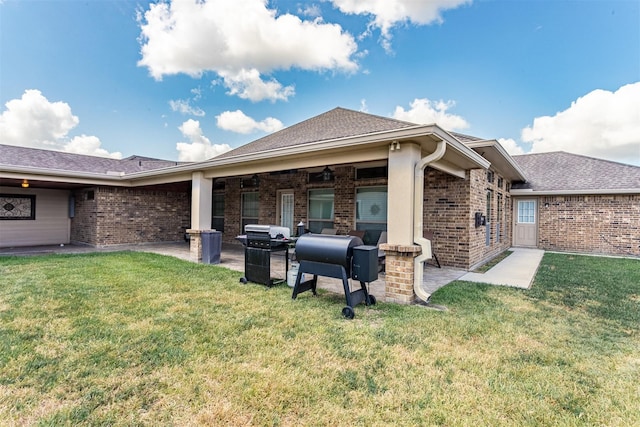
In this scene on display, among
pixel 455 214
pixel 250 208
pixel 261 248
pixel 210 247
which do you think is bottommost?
pixel 210 247

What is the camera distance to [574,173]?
12.2 m

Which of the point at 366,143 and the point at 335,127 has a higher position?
the point at 335,127

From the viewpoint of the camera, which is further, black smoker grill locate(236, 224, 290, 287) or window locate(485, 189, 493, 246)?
window locate(485, 189, 493, 246)

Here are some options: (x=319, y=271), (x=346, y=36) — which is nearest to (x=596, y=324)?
(x=319, y=271)

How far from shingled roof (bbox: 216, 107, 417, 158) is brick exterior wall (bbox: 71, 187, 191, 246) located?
5.40 metres

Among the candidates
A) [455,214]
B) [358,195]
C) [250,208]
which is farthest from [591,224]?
[250,208]

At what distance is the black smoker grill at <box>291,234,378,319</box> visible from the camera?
4.08 meters

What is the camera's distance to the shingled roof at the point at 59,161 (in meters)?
9.65

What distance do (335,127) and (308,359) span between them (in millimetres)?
6650

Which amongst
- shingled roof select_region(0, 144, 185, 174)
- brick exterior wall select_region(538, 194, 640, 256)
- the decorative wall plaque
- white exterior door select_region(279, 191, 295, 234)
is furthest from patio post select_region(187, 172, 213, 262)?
brick exterior wall select_region(538, 194, 640, 256)

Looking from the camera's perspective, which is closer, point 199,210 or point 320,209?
point 199,210

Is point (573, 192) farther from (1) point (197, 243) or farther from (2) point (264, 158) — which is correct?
(1) point (197, 243)

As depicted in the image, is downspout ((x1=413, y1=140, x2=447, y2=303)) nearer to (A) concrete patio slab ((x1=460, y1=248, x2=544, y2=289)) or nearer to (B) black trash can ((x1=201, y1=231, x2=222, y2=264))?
(A) concrete patio slab ((x1=460, y1=248, x2=544, y2=289))

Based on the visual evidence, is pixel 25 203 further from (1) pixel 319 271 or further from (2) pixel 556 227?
(2) pixel 556 227
